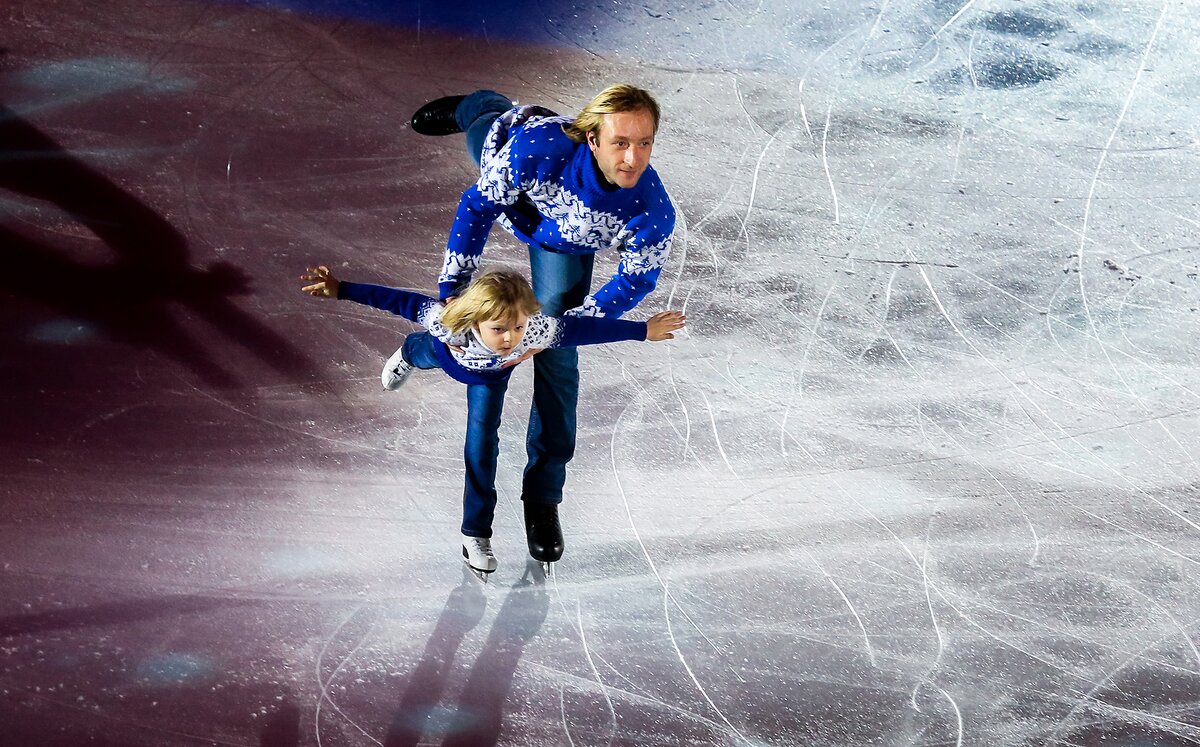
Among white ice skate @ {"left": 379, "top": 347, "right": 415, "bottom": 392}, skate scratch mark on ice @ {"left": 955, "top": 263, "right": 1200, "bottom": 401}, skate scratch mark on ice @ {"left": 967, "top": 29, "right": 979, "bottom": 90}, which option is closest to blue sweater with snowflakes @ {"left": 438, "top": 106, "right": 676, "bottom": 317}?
white ice skate @ {"left": 379, "top": 347, "right": 415, "bottom": 392}

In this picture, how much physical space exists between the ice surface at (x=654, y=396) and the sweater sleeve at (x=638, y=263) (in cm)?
79

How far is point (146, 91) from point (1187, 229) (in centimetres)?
445

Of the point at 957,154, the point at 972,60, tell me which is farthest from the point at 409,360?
the point at 972,60

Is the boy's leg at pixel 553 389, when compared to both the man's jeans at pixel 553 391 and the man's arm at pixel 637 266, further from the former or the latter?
the man's arm at pixel 637 266

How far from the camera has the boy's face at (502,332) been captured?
10.5 feet

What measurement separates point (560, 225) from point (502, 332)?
41 cm

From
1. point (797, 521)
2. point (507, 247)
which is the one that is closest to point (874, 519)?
point (797, 521)

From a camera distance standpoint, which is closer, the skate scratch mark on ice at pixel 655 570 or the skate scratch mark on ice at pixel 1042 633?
the skate scratch mark on ice at pixel 655 570

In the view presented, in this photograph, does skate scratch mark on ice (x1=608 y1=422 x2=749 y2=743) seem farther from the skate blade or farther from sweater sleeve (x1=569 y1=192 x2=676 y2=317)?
sweater sleeve (x1=569 y1=192 x2=676 y2=317)

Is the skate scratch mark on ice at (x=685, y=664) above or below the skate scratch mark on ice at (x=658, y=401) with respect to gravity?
below

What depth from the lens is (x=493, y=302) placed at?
318 centimetres

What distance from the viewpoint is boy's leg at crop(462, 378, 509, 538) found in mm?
3535

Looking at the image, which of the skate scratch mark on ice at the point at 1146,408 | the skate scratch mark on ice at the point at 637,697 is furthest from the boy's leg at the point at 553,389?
the skate scratch mark on ice at the point at 1146,408

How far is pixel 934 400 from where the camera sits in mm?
4465
